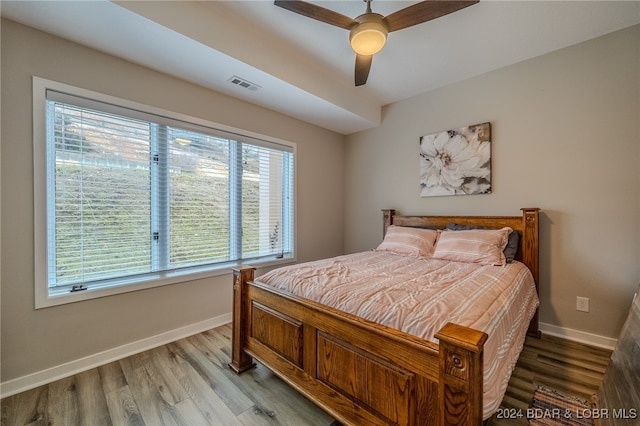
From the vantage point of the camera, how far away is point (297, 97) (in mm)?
2861

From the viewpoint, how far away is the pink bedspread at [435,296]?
1.19m

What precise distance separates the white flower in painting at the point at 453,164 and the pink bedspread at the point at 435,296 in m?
1.02

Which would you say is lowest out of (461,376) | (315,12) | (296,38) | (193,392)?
(193,392)

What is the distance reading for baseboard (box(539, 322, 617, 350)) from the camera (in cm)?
229

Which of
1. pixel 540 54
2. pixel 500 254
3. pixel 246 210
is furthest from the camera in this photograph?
pixel 246 210

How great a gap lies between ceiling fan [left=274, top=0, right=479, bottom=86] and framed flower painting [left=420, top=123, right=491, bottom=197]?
161 centimetres

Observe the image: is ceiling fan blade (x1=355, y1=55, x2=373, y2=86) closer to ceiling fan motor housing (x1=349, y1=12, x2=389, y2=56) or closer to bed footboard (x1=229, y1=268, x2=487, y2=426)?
ceiling fan motor housing (x1=349, y1=12, x2=389, y2=56)

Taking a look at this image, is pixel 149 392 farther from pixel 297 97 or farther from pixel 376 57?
pixel 376 57

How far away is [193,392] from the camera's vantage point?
175 centimetres

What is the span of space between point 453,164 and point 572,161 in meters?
1.02

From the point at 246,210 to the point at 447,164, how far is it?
2.47m

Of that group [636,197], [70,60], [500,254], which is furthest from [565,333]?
[70,60]

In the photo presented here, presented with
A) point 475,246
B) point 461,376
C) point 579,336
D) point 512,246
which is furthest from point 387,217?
point 461,376

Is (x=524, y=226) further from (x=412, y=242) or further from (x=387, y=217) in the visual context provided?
(x=387, y=217)
